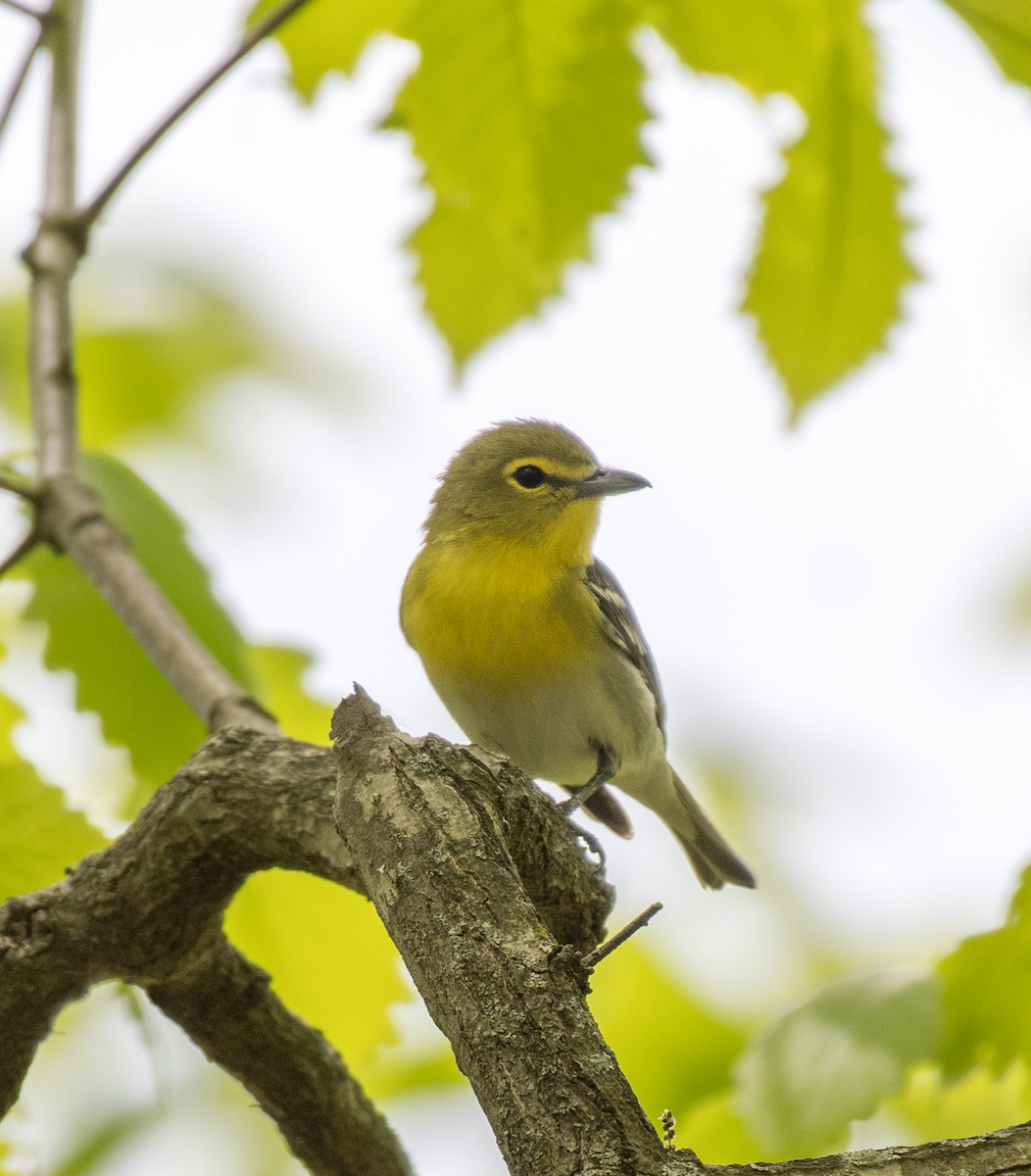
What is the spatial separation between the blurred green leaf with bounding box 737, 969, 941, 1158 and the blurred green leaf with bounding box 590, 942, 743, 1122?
0.82 meters

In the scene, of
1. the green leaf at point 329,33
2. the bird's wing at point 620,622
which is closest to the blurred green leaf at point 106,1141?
the bird's wing at point 620,622

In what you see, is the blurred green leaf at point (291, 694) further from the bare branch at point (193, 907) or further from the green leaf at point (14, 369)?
the green leaf at point (14, 369)

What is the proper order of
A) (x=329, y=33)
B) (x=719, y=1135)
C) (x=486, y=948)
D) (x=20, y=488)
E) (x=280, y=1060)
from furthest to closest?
1. (x=20, y=488)
2. (x=329, y=33)
3. (x=280, y=1060)
4. (x=719, y=1135)
5. (x=486, y=948)

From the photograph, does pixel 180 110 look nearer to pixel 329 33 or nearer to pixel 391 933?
pixel 329 33

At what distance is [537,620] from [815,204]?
214cm

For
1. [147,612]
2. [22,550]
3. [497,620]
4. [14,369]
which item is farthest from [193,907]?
[14,369]

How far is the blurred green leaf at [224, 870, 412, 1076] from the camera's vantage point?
133 inches

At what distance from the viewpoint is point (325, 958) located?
3402 mm

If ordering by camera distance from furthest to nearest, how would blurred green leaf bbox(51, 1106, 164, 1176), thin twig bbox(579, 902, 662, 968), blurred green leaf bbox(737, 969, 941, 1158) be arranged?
blurred green leaf bbox(51, 1106, 164, 1176) → blurred green leaf bbox(737, 969, 941, 1158) → thin twig bbox(579, 902, 662, 968)

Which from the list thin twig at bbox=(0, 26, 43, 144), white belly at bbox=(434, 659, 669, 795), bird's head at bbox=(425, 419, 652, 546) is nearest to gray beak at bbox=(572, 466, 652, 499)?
bird's head at bbox=(425, 419, 652, 546)

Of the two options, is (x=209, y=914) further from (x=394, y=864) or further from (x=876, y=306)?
(x=876, y=306)

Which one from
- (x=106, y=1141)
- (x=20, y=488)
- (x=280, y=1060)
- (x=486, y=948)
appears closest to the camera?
(x=486, y=948)

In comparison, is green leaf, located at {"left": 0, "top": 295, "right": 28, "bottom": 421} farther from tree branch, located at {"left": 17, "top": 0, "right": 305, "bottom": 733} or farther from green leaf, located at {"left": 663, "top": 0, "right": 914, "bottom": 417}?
green leaf, located at {"left": 663, "top": 0, "right": 914, "bottom": 417}

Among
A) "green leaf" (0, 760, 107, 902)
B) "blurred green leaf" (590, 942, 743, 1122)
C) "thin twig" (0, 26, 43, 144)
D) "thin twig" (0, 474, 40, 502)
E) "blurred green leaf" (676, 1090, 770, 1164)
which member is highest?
"thin twig" (0, 26, 43, 144)
